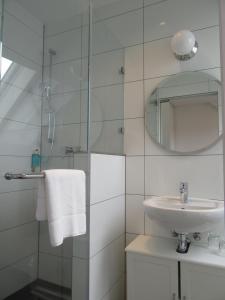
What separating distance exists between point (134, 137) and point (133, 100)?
317 millimetres

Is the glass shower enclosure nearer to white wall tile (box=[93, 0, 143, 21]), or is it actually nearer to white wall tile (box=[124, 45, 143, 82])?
white wall tile (box=[93, 0, 143, 21])

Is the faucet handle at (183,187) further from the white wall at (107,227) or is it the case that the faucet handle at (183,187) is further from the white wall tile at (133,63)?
the white wall tile at (133,63)

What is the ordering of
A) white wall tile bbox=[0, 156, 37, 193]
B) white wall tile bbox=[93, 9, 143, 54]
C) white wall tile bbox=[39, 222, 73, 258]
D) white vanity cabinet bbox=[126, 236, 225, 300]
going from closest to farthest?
1. white vanity cabinet bbox=[126, 236, 225, 300]
2. white wall tile bbox=[39, 222, 73, 258]
3. white wall tile bbox=[0, 156, 37, 193]
4. white wall tile bbox=[93, 9, 143, 54]

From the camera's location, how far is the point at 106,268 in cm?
152

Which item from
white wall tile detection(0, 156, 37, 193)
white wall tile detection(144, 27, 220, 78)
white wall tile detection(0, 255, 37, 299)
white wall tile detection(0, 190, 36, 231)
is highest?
white wall tile detection(144, 27, 220, 78)

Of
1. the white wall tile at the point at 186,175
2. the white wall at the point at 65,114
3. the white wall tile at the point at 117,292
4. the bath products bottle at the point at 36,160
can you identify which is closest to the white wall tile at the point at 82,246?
the white wall at the point at 65,114

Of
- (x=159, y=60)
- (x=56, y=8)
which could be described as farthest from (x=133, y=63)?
(x=56, y=8)

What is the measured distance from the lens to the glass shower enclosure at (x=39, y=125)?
143 cm

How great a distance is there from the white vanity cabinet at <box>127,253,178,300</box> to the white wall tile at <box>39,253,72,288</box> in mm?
397

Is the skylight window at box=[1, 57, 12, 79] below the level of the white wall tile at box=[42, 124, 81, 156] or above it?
above

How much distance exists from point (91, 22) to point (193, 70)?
2.76 ft

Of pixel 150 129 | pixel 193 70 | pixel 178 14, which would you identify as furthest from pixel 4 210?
pixel 178 14

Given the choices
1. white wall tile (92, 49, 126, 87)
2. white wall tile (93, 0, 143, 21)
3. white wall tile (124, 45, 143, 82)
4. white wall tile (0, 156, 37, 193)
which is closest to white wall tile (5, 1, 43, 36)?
white wall tile (93, 0, 143, 21)

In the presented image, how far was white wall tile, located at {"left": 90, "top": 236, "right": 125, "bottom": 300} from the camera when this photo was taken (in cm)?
137
